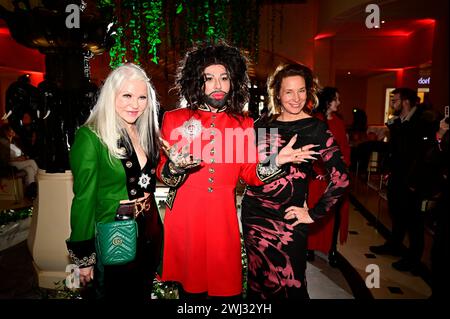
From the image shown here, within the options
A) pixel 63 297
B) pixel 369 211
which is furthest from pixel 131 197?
pixel 369 211

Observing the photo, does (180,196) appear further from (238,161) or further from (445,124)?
(445,124)

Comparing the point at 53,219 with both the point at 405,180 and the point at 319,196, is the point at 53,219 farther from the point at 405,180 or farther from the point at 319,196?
the point at 405,180

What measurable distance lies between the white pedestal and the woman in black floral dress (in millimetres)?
1632

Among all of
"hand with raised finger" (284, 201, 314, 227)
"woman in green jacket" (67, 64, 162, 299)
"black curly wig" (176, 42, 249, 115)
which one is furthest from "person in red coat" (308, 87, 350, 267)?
"woman in green jacket" (67, 64, 162, 299)

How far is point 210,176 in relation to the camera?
1.91 metres

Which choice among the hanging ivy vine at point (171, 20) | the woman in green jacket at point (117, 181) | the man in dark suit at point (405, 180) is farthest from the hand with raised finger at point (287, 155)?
the hanging ivy vine at point (171, 20)

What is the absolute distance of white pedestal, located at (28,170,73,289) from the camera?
288 cm

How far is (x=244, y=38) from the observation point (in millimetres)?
5285

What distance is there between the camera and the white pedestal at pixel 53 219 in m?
2.88

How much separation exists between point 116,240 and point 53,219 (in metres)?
1.60

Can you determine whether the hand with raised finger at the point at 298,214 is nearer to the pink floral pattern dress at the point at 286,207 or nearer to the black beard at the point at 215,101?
the pink floral pattern dress at the point at 286,207

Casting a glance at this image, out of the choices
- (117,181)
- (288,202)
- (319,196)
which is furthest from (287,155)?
(319,196)
